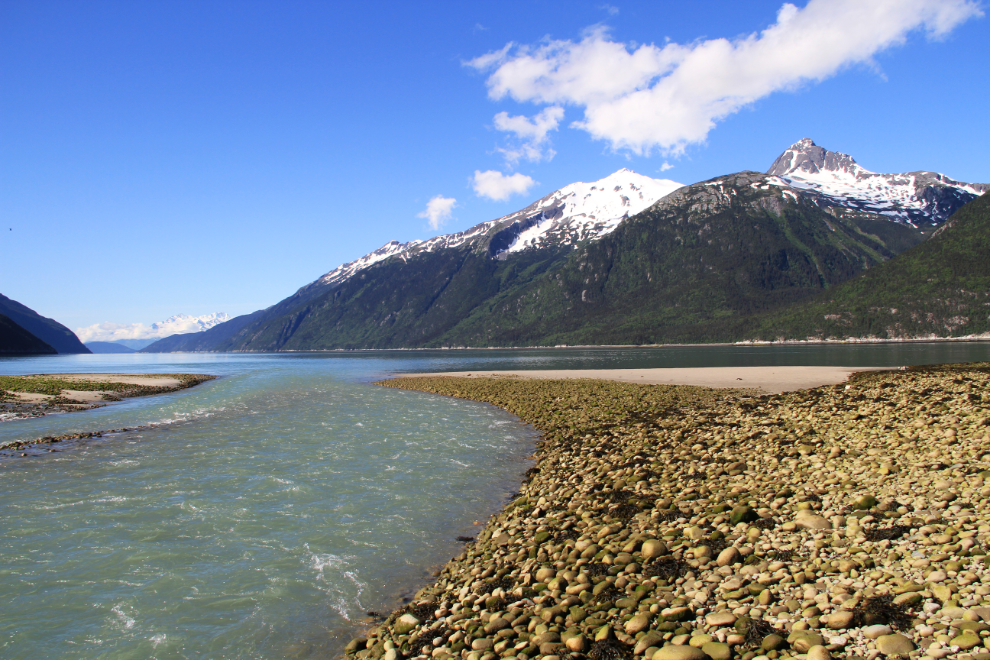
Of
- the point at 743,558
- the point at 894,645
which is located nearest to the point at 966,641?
the point at 894,645

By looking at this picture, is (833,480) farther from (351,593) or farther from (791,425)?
(351,593)

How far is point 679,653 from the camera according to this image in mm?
7156

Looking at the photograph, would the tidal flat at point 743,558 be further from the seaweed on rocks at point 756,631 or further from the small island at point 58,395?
the small island at point 58,395

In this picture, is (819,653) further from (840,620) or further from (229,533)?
(229,533)

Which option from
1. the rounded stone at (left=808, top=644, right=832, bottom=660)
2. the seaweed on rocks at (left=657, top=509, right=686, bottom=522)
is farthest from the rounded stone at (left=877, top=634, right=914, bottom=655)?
the seaweed on rocks at (left=657, top=509, right=686, bottom=522)

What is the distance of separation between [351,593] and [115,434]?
30.0m

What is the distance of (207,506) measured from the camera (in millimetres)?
17969

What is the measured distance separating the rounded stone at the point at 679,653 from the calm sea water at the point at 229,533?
6.21m

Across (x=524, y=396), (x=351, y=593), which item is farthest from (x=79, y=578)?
(x=524, y=396)

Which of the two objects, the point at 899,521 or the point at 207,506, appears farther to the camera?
the point at 207,506

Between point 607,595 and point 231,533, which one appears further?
point 231,533

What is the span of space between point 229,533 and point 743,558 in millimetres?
14274

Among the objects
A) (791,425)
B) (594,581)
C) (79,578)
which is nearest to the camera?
(594,581)

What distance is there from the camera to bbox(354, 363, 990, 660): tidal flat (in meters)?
7.31
